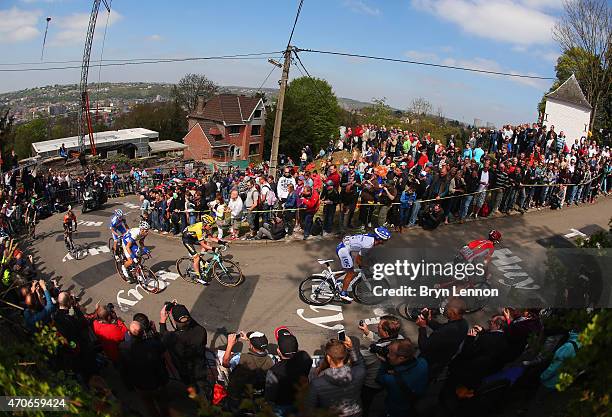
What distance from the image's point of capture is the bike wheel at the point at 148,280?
434 inches

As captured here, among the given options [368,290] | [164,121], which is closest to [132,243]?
[368,290]

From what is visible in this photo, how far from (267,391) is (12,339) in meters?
2.74

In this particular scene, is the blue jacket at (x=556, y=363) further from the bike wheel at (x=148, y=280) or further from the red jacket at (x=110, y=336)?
the bike wheel at (x=148, y=280)

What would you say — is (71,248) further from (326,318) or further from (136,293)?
(326,318)

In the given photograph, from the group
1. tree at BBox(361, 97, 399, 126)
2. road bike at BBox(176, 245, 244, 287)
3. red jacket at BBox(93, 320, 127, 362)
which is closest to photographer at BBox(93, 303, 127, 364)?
red jacket at BBox(93, 320, 127, 362)

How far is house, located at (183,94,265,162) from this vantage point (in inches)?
2950

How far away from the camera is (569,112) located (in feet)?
110

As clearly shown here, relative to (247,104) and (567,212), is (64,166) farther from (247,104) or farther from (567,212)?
(567,212)

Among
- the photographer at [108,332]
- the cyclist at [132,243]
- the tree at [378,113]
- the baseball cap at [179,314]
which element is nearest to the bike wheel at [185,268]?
the cyclist at [132,243]

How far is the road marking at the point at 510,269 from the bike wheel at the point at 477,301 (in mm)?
752

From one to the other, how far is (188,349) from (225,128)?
71.4 metres

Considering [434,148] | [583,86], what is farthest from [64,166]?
[583,86]

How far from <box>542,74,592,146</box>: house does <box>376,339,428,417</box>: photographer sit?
111 ft

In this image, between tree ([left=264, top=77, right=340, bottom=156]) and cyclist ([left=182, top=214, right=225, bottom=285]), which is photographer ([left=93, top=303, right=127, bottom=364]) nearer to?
cyclist ([left=182, top=214, right=225, bottom=285])
